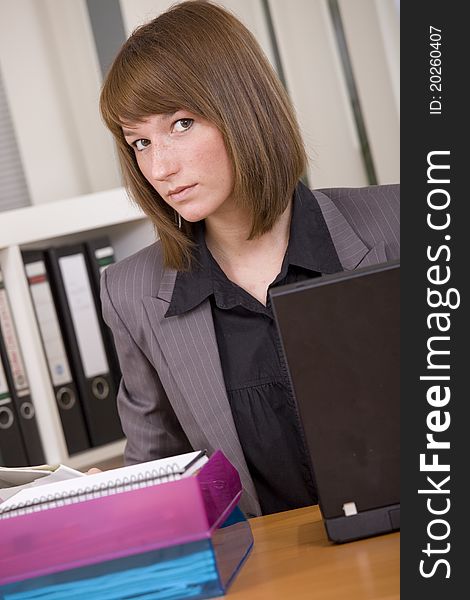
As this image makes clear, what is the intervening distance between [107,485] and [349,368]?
29 centimetres

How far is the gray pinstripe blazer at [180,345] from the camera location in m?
1.46

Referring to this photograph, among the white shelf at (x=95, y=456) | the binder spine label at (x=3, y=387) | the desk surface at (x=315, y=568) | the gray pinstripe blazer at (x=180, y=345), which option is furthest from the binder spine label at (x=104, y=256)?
the desk surface at (x=315, y=568)

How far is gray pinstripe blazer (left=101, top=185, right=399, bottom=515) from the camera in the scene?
146 centimetres

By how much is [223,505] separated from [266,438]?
436mm

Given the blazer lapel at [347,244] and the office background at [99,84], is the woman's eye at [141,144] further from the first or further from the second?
the office background at [99,84]

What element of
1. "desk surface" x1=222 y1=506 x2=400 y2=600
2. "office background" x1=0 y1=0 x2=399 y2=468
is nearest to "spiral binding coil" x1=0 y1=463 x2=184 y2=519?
"desk surface" x1=222 y1=506 x2=400 y2=600

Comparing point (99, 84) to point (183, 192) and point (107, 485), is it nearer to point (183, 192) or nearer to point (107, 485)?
point (183, 192)

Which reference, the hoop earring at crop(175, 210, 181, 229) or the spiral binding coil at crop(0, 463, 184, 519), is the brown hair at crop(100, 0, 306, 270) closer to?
the hoop earring at crop(175, 210, 181, 229)

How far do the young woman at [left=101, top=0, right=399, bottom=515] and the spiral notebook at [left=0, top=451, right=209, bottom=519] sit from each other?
43 cm

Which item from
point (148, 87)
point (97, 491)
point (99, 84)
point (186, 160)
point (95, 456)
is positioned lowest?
point (95, 456)

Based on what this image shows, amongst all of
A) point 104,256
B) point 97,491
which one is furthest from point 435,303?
point 104,256

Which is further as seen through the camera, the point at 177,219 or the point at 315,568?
the point at 177,219

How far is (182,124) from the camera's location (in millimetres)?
1388

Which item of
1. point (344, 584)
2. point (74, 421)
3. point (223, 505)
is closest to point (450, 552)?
point (344, 584)
